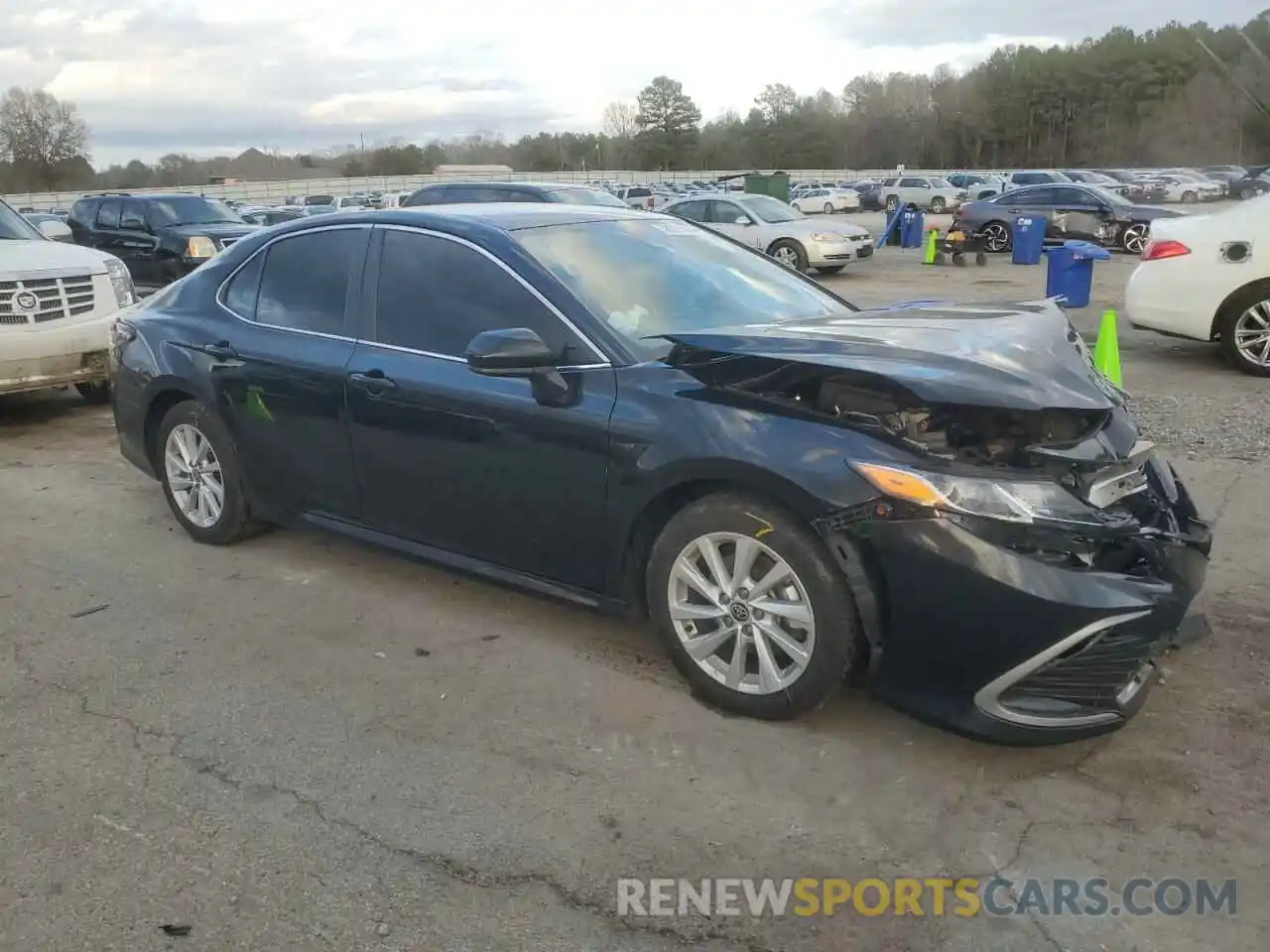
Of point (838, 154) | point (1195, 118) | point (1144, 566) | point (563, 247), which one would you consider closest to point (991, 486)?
point (1144, 566)

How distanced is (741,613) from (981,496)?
2.77 feet

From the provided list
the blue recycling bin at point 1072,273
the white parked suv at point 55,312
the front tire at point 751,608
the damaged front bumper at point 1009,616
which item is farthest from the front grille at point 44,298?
the blue recycling bin at point 1072,273

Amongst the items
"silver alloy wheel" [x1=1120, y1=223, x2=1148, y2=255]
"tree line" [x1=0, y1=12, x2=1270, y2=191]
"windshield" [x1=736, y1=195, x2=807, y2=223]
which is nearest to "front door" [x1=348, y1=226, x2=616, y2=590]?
"windshield" [x1=736, y1=195, x2=807, y2=223]

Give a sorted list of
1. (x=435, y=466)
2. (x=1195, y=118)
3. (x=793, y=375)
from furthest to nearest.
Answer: (x=1195, y=118), (x=435, y=466), (x=793, y=375)

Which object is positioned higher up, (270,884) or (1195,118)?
(1195,118)

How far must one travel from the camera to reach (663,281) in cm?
422

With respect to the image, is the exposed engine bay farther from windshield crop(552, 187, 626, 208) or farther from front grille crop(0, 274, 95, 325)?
windshield crop(552, 187, 626, 208)

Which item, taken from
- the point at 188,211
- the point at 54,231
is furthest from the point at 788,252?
the point at 54,231

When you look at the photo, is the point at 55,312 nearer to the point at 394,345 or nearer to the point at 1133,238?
the point at 394,345

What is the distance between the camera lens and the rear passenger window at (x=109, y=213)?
55.0 feet

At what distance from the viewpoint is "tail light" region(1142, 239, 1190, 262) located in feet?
28.9

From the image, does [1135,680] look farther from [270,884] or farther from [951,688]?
[270,884]

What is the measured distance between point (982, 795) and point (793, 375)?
1.34 meters

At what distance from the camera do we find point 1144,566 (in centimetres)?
313
